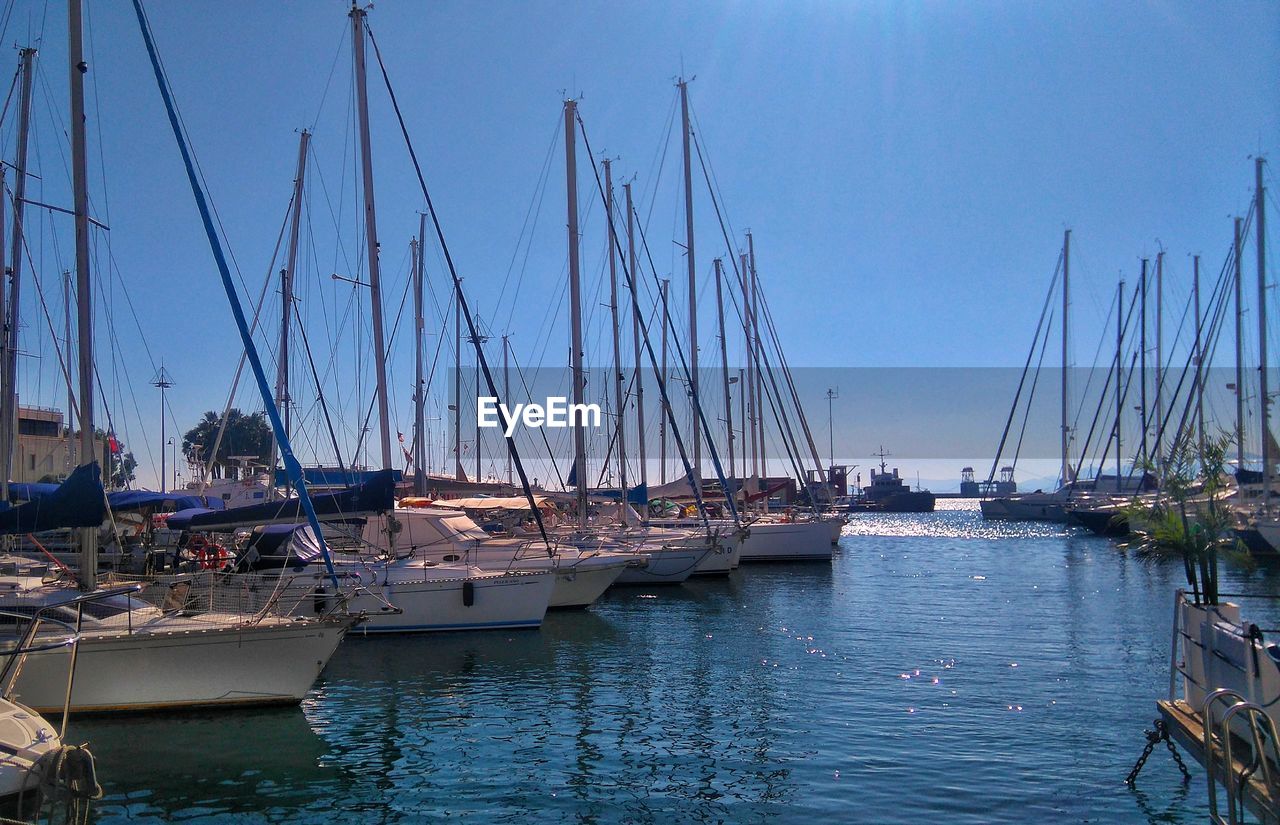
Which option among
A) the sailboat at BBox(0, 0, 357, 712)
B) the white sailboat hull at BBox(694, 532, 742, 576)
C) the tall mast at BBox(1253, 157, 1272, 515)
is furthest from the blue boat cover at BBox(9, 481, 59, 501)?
the tall mast at BBox(1253, 157, 1272, 515)

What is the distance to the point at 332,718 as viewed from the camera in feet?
53.5

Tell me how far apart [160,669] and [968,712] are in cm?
1321

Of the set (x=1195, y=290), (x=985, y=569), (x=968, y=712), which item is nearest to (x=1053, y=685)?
(x=968, y=712)

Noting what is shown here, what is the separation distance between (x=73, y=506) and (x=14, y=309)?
1166 cm

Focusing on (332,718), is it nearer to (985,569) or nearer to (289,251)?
(289,251)

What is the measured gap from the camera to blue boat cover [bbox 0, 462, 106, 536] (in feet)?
52.0

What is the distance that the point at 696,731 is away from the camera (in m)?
15.4

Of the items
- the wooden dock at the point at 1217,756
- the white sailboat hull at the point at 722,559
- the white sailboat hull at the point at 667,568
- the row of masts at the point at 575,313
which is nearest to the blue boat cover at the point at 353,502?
the row of masts at the point at 575,313

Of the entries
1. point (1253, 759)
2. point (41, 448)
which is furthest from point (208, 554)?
point (41, 448)

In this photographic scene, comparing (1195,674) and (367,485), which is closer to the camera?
(1195,674)

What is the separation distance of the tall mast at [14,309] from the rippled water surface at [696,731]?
1028 cm

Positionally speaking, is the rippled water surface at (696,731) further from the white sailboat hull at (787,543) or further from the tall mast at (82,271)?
the white sailboat hull at (787,543)

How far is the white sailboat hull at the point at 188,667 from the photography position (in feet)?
49.0

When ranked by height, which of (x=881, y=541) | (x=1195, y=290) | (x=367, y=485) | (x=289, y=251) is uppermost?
(x=1195, y=290)
